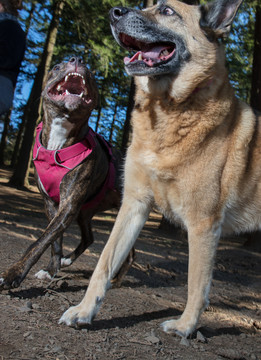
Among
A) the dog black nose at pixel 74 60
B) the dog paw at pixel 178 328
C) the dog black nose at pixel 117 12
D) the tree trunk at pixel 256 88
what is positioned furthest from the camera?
the tree trunk at pixel 256 88

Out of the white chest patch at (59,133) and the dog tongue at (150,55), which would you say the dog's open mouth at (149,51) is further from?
the white chest patch at (59,133)

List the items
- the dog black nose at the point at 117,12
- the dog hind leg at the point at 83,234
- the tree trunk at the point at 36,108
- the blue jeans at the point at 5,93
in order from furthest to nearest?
the tree trunk at the point at 36,108, the dog hind leg at the point at 83,234, the blue jeans at the point at 5,93, the dog black nose at the point at 117,12

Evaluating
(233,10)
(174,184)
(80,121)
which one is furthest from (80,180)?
(233,10)

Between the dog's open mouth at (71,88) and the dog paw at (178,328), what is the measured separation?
249cm

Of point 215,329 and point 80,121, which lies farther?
point 80,121

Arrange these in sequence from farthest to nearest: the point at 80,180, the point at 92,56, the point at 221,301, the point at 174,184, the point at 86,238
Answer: the point at 92,56
the point at 86,238
the point at 221,301
the point at 80,180
the point at 174,184

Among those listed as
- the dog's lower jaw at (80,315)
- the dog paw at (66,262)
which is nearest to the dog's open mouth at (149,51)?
the dog's lower jaw at (80,315)

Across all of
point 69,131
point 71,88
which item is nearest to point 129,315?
point 69,131

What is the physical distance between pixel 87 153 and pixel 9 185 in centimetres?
1259

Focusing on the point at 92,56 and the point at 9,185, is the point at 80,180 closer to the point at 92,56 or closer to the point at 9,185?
the point at 92,56

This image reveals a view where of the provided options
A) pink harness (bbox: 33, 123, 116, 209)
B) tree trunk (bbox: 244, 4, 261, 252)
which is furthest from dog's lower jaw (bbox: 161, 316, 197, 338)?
tree trunk (bbox: 244, 4, 261, 252)

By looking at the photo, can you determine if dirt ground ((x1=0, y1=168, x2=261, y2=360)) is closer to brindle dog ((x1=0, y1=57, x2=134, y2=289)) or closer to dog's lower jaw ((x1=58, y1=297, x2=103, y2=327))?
Result: dog's lower jaw ((x1=58, y1=297, x2=103, y2=327))

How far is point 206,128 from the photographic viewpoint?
3.55 metres

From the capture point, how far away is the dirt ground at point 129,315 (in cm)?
256
